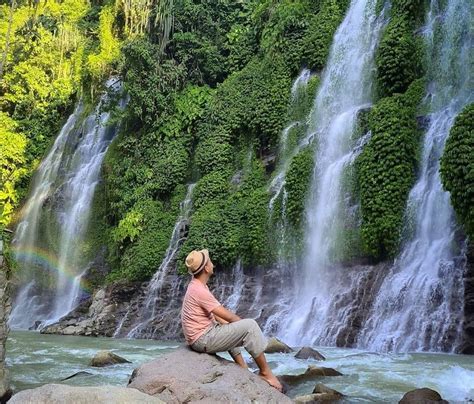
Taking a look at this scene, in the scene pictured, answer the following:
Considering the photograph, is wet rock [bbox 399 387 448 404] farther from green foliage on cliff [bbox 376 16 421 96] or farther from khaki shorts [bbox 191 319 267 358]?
green foliage on cliff [bbox 376 16 421 96]

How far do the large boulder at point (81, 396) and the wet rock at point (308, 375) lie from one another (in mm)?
3598

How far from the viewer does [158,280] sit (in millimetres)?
18469

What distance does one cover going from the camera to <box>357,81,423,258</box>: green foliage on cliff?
13.9m

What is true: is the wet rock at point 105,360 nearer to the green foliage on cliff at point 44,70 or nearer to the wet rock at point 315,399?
the wet rock at point 315,399

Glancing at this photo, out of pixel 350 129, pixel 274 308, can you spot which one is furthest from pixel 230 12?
pixel 274 308

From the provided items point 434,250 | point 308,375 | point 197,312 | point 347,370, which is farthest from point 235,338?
point 434,250

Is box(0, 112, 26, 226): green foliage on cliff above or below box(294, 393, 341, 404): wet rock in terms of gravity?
above

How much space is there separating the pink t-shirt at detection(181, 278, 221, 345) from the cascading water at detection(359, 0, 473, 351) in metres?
6.56

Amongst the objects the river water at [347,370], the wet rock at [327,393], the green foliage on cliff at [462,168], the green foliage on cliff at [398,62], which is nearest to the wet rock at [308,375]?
the river water at [347,370]

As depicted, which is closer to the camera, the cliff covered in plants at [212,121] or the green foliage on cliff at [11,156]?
the cliff covered in plants at [212,121]

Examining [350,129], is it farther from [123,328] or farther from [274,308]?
[123,328]

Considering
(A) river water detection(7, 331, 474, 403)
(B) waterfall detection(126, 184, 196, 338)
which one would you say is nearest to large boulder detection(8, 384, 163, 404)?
(A) river water detection(7, 331, 474, 403)

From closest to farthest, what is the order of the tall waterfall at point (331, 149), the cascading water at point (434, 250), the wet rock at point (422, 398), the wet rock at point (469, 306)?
Answer: the wet rock at point (422, 398)
the wet rock at point (469, 306)
the cascading water at point (434, 250)
the tall waterfall at point (331, 149)

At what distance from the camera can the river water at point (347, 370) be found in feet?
25.7
